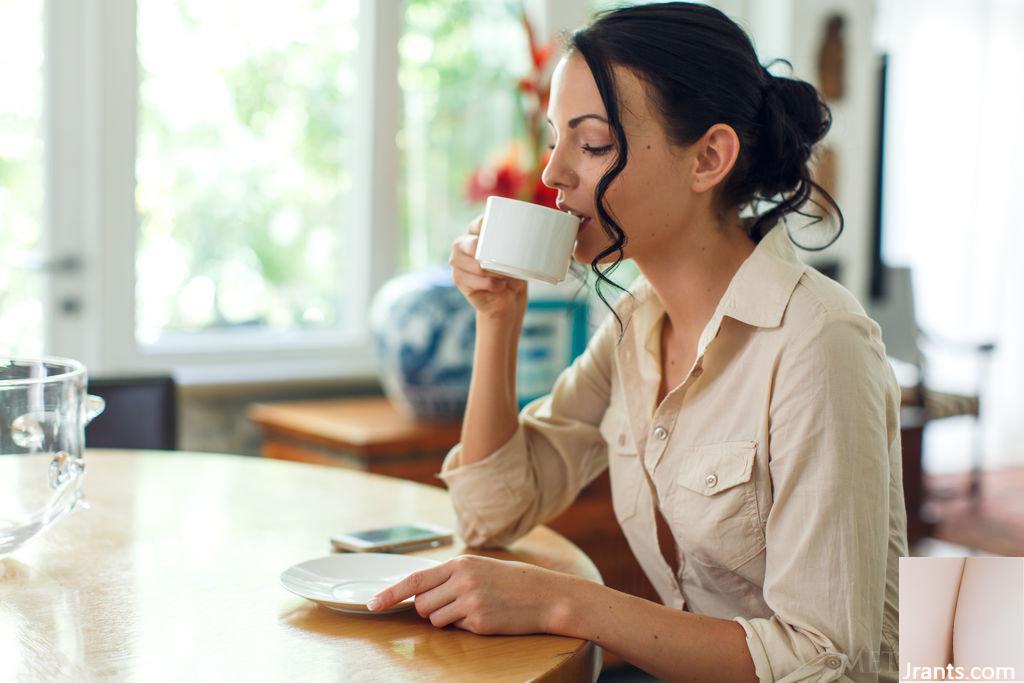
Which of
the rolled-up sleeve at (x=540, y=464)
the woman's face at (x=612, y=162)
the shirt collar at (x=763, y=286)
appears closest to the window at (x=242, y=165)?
the rolled-up sleeve at (x=540, y=464)

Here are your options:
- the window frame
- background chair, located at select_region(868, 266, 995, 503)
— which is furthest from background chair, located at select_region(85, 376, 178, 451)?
background chair, located at select_region(868, 266, 995, 503)

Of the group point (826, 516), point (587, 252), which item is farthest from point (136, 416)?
point (826, 516)

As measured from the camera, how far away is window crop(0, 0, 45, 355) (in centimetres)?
247

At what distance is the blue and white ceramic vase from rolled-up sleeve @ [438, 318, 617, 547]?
3.46 feet

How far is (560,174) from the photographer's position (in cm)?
120

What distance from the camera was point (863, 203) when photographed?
4.34m

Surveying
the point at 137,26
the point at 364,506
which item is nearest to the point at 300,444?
the point at 137,26

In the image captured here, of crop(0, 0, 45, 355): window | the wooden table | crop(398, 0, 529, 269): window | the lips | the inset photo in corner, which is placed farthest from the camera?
crop(398, 0, 529, 269): window

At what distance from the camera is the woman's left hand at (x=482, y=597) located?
969mm

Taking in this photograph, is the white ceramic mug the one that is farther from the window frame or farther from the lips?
the window frame

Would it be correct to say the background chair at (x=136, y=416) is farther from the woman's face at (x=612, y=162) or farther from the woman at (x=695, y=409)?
the woman's face at (x=612, y=162)

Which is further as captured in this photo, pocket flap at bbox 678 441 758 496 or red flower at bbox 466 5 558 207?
red flower at bbox 466 5 558 207

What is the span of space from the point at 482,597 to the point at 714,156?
0.55m

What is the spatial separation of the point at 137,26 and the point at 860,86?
2.80 metres
